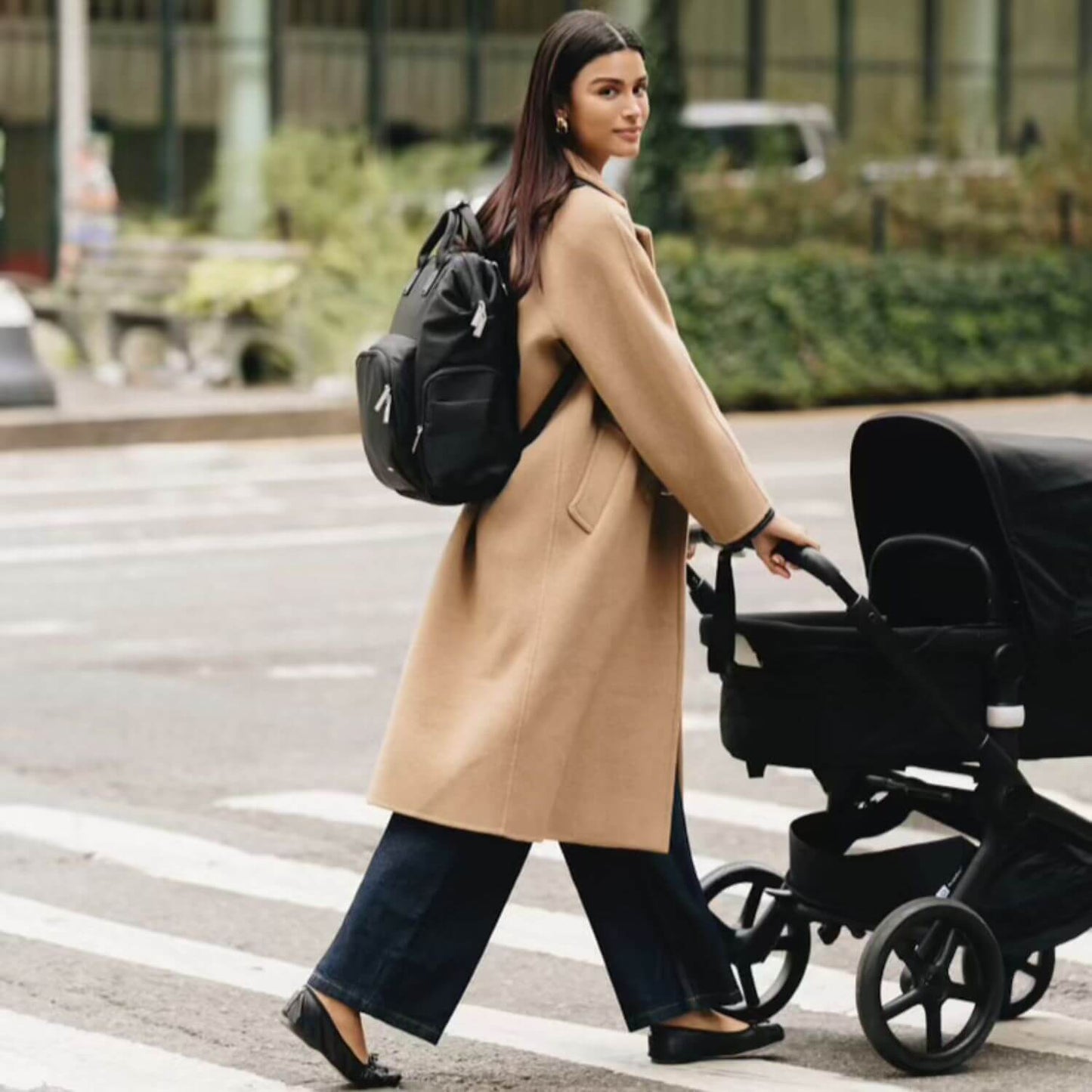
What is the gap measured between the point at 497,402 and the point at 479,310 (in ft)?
0.53

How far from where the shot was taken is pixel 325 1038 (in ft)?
16.9

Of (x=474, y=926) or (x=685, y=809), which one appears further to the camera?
(x=685, y=809)

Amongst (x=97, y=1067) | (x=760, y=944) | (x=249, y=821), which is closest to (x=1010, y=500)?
(x=760, y=944)

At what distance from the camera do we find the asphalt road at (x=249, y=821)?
5480mm

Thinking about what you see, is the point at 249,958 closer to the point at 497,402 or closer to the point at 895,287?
the point at 497,402

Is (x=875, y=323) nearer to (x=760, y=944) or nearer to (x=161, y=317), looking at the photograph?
(x=161, y=317)

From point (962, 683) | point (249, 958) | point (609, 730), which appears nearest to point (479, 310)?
point (609, 730)

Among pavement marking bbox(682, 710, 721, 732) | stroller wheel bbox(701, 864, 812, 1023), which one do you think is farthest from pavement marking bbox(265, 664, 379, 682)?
stroller wheel bbox(701, 864, 812, 1023)

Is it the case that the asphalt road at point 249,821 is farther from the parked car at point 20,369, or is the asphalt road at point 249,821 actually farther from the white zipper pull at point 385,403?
the parked car at point 20,369

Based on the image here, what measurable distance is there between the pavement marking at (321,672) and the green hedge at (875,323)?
1128 centimetres

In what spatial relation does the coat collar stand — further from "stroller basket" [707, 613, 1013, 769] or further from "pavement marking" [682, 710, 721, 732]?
"pavement marking" [682, 710, 721, 732]

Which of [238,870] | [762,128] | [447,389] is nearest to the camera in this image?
[447,389]

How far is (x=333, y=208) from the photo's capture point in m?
23.9

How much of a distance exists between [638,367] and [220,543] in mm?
9788
